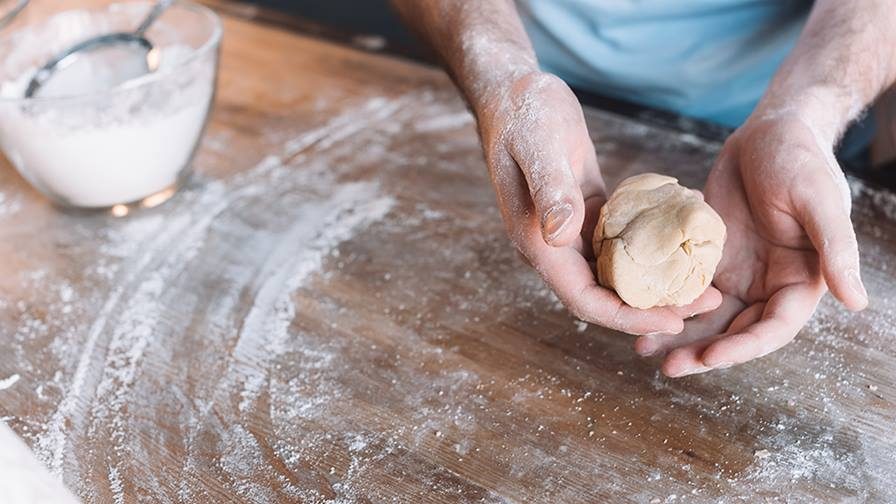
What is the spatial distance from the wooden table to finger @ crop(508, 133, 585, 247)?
9.2 inches

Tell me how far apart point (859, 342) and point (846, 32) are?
1.53ft

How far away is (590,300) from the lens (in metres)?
1.01

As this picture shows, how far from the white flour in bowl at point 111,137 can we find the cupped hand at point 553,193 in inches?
22.5

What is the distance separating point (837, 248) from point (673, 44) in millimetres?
729

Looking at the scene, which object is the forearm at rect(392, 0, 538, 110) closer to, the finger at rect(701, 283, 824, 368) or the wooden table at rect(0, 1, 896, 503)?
the wooden table at rect(0, 1, 896, 503)

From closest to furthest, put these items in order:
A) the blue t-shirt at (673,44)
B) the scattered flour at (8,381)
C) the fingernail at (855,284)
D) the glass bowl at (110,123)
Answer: the fingernail at (855,284) < the scattered flour at (8,381) < the glass bowl at (110,123) < the blue t-shirt at (673,44)

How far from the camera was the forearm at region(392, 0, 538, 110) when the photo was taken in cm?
119

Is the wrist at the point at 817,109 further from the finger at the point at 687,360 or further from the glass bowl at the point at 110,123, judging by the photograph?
the glass bowl at the point at 110,123

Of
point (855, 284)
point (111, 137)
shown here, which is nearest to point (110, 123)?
point (111, 137)

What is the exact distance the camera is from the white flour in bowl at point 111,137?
A: 52.2 inches

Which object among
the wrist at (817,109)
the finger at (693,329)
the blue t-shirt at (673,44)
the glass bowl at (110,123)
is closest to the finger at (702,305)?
the finger at (693,329)

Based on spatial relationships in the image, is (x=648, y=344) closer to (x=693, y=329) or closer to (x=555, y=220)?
(x=693, y=329)

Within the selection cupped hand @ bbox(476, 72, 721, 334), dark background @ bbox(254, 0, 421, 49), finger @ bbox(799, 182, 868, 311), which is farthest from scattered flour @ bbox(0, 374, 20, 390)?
dark background @ bbox(254, 0, 421, 49)

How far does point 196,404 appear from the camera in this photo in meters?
1.08
